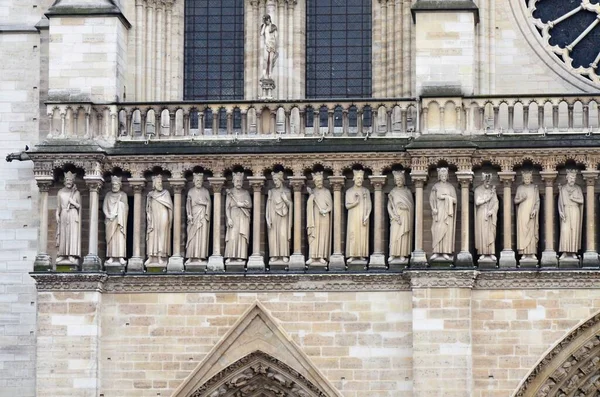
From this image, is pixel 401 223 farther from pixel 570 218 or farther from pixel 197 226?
pixel 197 226

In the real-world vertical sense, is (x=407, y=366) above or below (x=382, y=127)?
below

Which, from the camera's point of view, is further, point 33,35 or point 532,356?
point 33,35

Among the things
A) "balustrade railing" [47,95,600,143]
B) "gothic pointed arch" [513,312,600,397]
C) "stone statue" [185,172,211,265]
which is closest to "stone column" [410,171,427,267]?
"balustrade railing" [47,95,600,143]

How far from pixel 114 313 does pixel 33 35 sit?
438 centimetres

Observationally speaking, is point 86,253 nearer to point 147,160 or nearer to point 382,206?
point 147,160

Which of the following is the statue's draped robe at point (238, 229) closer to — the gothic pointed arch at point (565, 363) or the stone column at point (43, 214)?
the stone column at point (43, 214)

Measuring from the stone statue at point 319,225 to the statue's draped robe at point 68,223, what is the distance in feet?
10.3

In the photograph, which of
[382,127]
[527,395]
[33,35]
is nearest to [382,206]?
[382,127]

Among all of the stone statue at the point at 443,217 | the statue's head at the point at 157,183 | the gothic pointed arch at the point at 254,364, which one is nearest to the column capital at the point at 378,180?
the stone statue at the point at 443,217

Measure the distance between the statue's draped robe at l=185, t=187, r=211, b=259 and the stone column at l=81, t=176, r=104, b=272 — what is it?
4.05ft

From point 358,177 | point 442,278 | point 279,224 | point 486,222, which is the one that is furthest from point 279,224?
point 486,222

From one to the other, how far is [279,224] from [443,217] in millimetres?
2244

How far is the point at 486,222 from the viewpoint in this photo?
29281 millimetres

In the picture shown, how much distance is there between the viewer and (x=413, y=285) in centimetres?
2898
